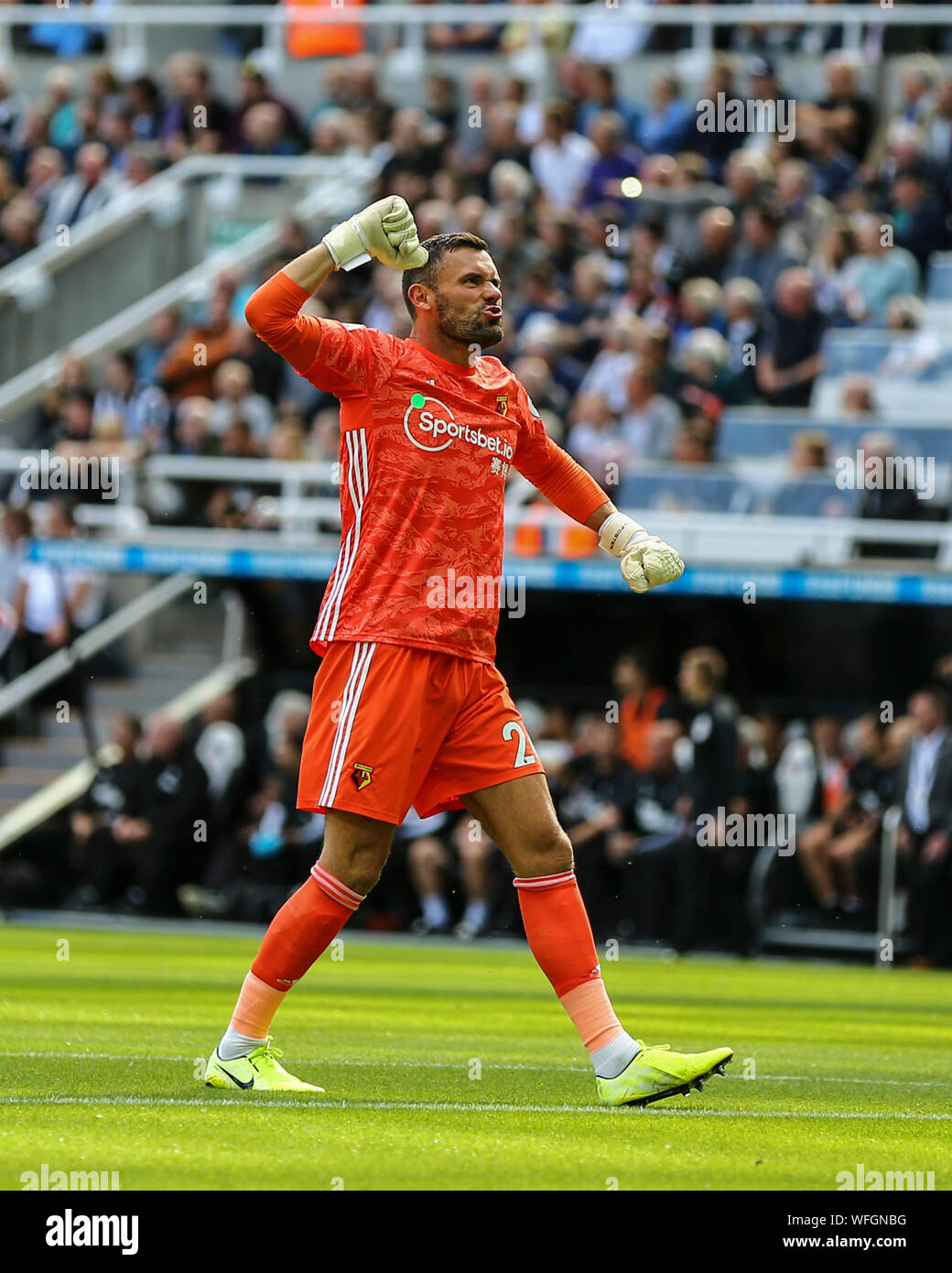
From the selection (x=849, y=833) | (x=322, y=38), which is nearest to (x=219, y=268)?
(x=322, y=38)

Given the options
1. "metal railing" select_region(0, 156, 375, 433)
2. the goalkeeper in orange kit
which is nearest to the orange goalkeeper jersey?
the goalkeeper in orange kit

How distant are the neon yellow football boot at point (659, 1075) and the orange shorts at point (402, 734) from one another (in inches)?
36.9

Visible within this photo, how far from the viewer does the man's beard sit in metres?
6.97

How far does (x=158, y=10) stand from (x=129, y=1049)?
57.8 feet

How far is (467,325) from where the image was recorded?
22.9ft

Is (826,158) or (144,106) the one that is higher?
(144,106)

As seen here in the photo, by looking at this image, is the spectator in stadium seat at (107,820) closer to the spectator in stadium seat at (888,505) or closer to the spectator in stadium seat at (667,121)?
the spectator in stadium seat at (888,505)

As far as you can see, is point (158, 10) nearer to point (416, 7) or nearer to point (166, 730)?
point (416, 7)

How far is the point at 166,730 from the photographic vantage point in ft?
59.7

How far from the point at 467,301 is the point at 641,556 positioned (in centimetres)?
101

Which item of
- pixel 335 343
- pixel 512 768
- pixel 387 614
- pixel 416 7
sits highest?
pixel 416 7

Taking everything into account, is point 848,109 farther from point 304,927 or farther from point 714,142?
point 304,927

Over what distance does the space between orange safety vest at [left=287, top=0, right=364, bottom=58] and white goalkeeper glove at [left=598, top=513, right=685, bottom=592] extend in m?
17.6

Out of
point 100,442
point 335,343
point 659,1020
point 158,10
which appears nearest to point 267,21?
point 158,10
